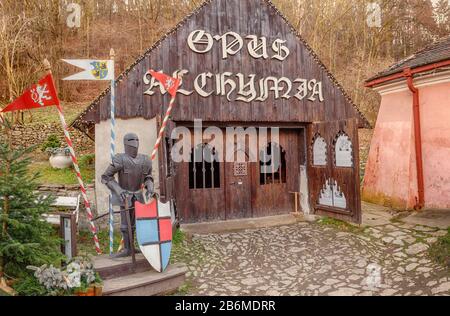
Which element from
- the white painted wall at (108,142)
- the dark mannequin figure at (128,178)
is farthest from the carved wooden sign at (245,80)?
the dark mannequin figure at (128,178)

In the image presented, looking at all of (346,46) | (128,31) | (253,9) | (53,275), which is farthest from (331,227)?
(128,31)

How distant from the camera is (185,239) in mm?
8141

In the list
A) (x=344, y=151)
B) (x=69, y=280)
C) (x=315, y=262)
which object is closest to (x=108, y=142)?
(x=69, y=280)

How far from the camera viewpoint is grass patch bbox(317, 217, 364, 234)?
336 inches

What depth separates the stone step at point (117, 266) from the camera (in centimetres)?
516

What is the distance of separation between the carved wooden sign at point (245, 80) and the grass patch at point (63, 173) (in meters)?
3.18

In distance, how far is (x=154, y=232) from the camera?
532 cm

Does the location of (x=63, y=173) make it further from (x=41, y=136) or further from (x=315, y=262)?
(x=315, y=262)

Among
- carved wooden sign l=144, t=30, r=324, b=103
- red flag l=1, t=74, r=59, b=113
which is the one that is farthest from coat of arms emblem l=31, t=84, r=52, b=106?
carved wooden sign l=144, t=30, r=324, b=103

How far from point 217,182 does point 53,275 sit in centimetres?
571

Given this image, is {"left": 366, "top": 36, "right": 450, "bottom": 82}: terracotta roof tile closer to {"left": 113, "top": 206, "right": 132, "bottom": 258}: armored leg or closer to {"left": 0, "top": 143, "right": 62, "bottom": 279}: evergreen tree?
{"left": 113, "top": 206, "right": 132, "bottom": 258}: armored leg

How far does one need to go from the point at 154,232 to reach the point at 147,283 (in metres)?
0.70

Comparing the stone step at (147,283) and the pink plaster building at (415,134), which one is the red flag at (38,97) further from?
the pink plaster building at (415,134)
